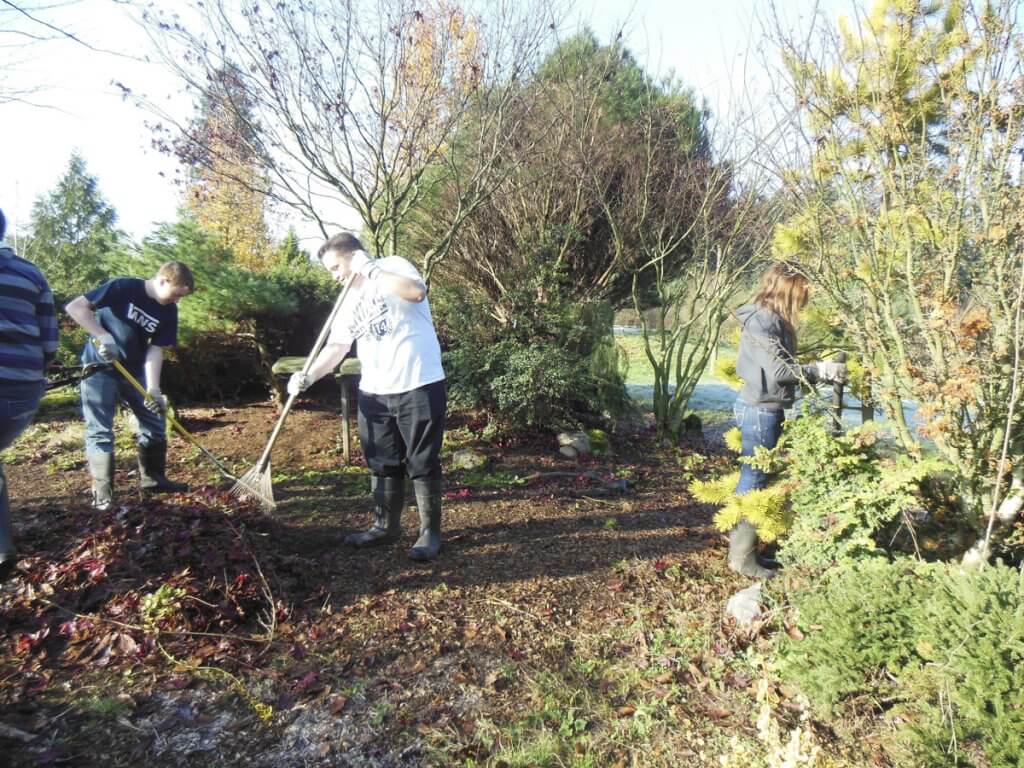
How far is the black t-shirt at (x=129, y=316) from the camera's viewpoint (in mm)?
3793

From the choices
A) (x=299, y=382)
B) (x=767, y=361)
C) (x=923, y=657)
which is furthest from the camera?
(x=299, y=382)

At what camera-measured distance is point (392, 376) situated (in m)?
3.30

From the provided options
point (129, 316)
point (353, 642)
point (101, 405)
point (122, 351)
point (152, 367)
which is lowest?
point (353, 642)

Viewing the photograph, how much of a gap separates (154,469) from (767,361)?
426 cm

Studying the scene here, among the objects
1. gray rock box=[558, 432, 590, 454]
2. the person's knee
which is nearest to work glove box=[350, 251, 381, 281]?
the person's knee

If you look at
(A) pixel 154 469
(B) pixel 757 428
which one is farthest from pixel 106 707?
(B) pixel 757 428

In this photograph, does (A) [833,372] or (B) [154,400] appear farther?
(B) [154,400]

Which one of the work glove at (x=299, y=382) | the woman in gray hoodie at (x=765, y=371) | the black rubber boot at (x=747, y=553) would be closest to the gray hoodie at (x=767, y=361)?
the woman in gray hoodie at (x=765, y=371)

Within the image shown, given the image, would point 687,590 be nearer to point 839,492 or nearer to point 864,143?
point 839,492

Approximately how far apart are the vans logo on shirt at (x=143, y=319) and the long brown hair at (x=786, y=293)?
3.89 m

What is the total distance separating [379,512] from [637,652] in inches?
70.5

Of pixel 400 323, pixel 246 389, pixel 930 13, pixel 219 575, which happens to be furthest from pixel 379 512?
pixel 246 389

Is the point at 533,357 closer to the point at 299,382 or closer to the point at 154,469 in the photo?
the point at 299,382

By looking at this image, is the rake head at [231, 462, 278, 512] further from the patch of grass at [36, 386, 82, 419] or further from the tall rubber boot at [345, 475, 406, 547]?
the patch of grass at [36, 386, 82, 419]
